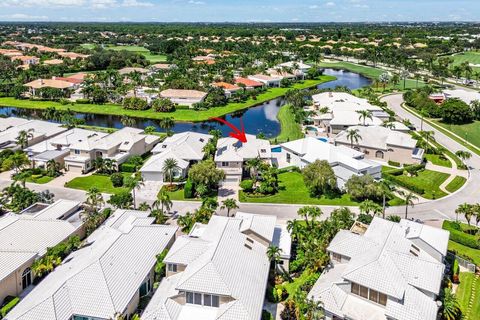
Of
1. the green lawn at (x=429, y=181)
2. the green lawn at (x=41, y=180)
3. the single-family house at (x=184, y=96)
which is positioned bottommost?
the green lawn at (x=41, y=180)

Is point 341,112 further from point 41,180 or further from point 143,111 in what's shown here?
point 41,180

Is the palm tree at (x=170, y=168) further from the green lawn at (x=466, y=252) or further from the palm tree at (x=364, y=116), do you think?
the palm tree at (x=364, y=116)

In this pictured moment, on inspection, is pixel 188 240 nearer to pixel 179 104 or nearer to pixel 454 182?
pixel 454 182

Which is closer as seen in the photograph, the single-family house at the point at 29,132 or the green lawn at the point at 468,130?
the single-family house at the point at 29,132

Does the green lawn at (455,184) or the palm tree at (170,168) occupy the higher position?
the palm tree at (170,168)

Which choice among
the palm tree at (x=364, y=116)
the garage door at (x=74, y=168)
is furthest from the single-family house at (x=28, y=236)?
the palm tree at (x=364, y=116)

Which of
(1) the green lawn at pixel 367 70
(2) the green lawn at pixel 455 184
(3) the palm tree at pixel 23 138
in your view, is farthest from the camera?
(1) the green lawn at pixel 367 70

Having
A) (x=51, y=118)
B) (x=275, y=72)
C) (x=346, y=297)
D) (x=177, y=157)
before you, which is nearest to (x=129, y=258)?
(x=346, y=297)

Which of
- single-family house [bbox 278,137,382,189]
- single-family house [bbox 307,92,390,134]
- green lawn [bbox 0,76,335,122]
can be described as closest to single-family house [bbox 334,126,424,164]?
single-family house [bbox 278,137,382,189]
